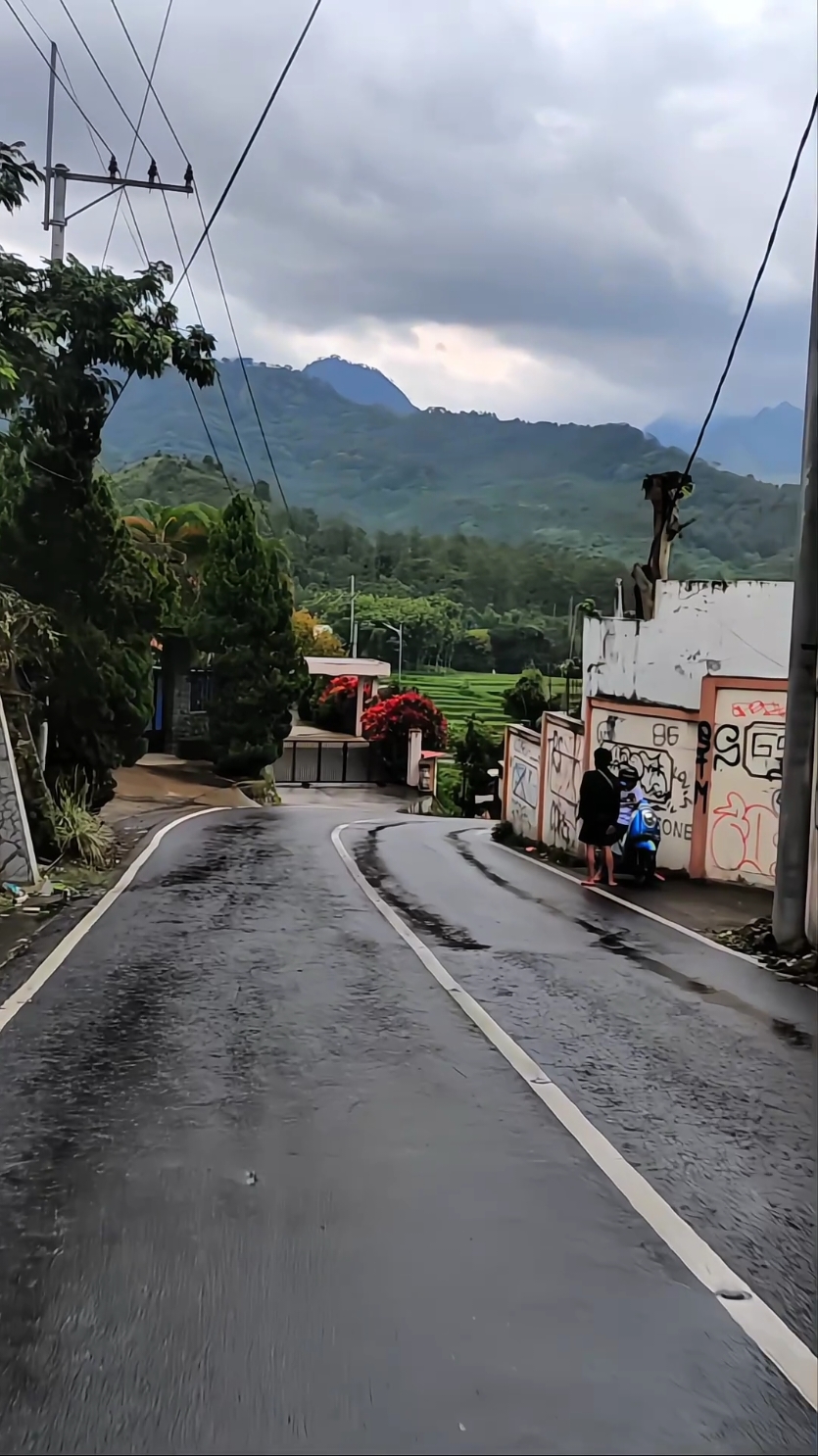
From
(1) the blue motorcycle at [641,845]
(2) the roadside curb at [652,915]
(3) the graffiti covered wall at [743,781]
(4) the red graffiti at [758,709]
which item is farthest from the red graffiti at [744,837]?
(2) the roadside curb at [652,915]

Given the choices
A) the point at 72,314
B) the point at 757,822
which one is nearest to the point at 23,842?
the point at 72,314

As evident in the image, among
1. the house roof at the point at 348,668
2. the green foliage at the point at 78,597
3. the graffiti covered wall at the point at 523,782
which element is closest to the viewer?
the green foliage at the point at 78,597

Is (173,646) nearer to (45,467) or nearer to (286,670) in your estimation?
(286,670)

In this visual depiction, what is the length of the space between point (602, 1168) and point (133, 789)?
29.9 meters

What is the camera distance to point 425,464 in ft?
525

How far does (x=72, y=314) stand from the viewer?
17062 mm

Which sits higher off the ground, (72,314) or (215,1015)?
(72,314)

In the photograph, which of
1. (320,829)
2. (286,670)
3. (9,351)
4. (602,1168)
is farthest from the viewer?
(286,670)

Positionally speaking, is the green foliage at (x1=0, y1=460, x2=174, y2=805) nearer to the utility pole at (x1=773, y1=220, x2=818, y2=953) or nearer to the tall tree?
the tall tree

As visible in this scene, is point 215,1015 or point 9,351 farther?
point 9,351

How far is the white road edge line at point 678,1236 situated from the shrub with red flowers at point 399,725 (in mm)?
49271

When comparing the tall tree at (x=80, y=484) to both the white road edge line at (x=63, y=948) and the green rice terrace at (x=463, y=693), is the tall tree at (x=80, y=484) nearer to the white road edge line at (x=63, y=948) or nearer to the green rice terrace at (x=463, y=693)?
the white road edge line at (x=63, y=948)

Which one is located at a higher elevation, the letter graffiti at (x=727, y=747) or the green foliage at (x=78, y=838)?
the letter graffiti at (x=727, y=747)

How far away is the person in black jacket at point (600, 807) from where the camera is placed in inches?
634
